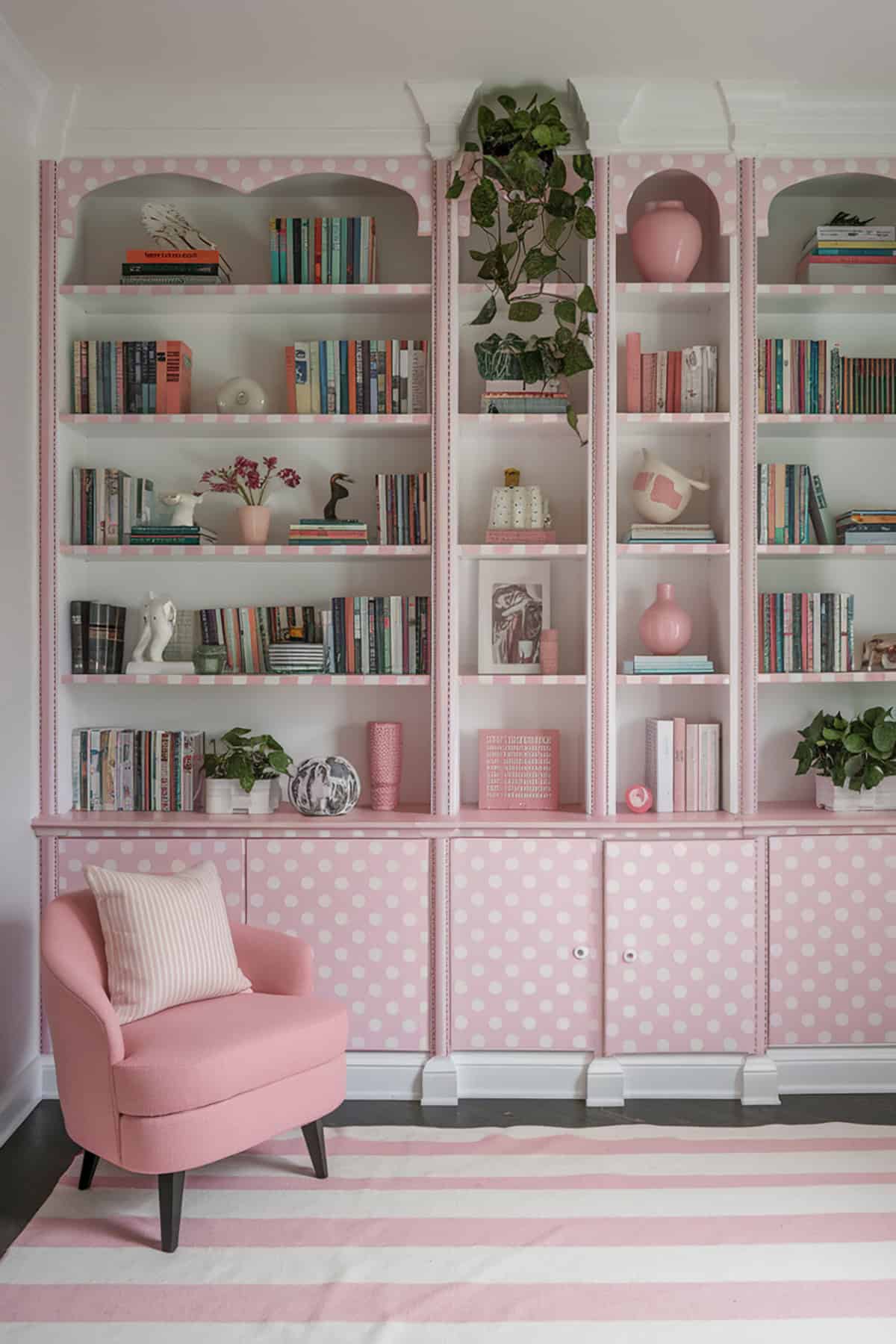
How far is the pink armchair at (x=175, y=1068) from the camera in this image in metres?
2.19

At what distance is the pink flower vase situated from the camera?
3225mm

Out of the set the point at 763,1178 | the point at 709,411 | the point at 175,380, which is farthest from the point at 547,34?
the point at 763,1178

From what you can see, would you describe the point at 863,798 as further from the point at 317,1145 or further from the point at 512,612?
the point at 317,1145

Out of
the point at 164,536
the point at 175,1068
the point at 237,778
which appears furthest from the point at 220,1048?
the point at 164,536

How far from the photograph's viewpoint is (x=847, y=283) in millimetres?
3182

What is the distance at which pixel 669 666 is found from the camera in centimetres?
318

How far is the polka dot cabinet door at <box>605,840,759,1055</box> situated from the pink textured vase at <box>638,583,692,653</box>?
602mm

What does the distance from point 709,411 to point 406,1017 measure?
203cm

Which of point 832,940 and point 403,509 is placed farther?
point 403,509

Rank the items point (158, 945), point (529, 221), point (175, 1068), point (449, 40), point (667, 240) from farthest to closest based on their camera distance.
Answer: point (667, 240), point (529, 221), point (449, 40), point (158, 945), point (175, 1068)

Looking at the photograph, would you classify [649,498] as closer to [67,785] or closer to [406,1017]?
[406,1017]

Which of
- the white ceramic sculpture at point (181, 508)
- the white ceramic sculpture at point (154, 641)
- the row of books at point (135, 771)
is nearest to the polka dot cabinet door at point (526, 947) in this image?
the row of books at point (135, 771)

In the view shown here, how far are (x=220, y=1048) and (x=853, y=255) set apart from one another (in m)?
2.87

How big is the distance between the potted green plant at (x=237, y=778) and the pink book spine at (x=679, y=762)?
3.86 ft
